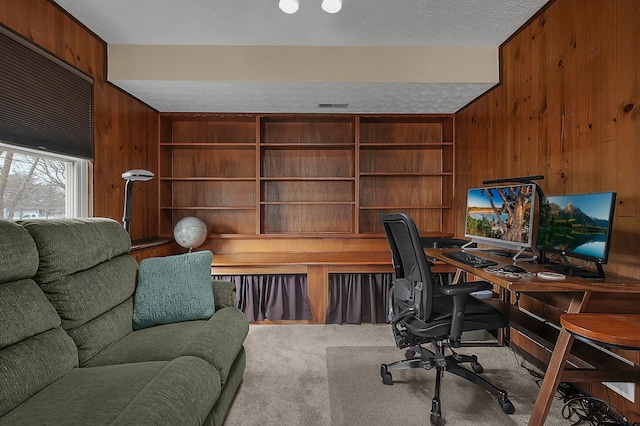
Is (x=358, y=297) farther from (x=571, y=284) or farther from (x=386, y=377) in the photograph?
(x=571, y=284)

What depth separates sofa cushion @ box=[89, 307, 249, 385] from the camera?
1498mm

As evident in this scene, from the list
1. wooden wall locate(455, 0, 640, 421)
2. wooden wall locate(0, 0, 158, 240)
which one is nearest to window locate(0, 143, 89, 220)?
wooden wall locate(0, 0, 158, 240)

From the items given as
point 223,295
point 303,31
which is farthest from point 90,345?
point 303,31

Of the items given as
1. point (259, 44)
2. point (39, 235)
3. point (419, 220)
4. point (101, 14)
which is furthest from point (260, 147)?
point (39, 235)

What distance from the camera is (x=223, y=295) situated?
84.7 inches

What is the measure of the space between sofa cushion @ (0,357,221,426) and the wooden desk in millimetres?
1396

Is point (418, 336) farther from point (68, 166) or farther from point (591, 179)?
point (68, 166)

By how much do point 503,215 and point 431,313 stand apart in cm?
90

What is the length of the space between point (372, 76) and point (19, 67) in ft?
7.53

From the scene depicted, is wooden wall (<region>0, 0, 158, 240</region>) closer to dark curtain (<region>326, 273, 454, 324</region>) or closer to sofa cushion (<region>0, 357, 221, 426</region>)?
sofa cushion (<region>0, 357, 221, 426</region>)

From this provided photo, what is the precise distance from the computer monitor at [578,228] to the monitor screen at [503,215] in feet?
0.43

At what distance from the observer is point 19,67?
1.85 metres

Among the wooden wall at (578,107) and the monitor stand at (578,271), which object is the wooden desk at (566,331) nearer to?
the monitor stand at (578,271)

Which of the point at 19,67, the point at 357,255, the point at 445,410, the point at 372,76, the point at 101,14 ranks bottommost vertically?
the point at 445,410
